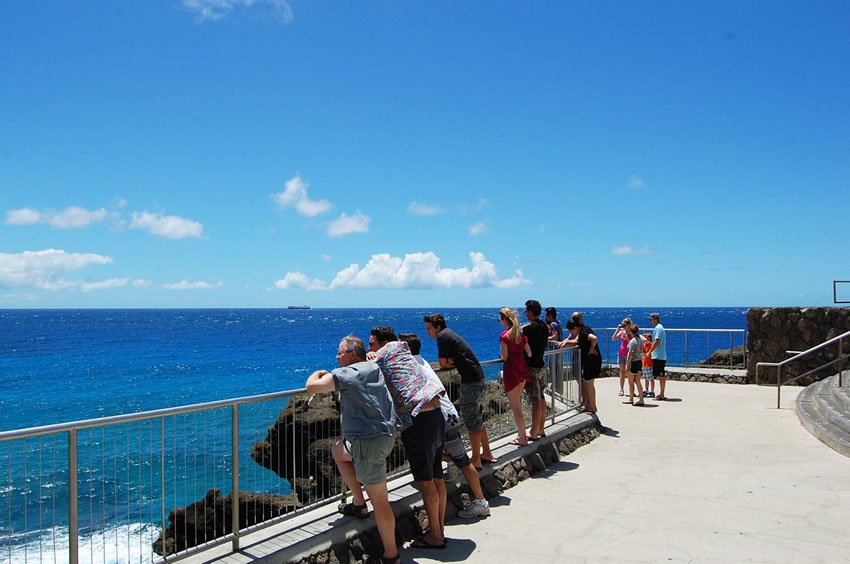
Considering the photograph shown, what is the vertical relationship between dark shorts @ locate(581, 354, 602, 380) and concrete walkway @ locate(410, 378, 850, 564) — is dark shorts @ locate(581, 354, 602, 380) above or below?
above

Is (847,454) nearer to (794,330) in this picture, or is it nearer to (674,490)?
(674,490)

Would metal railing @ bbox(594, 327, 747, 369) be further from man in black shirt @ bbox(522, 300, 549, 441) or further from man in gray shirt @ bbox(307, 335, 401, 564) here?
man in gray shirt @ bbox(307, 335, 401, 564)

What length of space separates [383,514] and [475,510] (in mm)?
1863

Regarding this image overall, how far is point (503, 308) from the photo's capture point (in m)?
7.97

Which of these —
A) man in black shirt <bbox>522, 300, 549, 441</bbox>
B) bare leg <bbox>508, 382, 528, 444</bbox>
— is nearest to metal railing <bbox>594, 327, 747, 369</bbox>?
man in black shirt <bbox>522, 300, 549, 441</bbox>

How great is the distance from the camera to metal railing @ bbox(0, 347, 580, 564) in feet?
13.8

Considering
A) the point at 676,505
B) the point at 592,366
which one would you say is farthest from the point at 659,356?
the point at 676,505

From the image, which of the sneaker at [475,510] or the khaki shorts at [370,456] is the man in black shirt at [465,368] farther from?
the khaki shorts at [370,456]

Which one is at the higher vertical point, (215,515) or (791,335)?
(791,335)

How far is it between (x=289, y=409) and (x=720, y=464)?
248 inches

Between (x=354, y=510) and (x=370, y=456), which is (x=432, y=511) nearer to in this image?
(x=354, y=510)

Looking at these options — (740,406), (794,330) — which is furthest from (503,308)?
(794,330)

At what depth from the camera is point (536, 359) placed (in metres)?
8.28

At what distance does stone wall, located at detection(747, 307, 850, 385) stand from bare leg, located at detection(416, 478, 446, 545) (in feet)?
51.3
